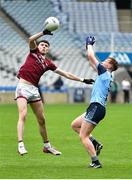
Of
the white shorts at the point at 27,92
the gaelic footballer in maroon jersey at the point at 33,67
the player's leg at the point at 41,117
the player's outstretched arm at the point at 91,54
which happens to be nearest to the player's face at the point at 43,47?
the gaelic footballer in maroon jersey at the point at 33,67

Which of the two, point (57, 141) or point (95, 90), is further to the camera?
point (57, 141)

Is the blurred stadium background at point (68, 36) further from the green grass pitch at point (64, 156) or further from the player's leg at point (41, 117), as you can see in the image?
the player's leg at point (41, 117)

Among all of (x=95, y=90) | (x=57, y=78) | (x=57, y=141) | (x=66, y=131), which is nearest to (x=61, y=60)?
(x=57, y=78)

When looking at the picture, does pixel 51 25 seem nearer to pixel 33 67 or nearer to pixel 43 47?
pixel 43 47

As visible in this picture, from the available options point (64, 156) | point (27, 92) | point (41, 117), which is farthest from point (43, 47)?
point (64, 156)

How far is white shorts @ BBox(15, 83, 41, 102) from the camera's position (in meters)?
13.6

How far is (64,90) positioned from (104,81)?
105 feet

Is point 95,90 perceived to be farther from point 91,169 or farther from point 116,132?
point 116,132

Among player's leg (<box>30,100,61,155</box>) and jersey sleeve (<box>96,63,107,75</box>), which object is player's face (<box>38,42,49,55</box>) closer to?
player's leg (<box>30,100,61,155</box>)

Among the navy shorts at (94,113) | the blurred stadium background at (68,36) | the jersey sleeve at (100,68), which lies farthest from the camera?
the blurred stadium background at (68,36)

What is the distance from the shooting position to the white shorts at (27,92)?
13.6 metres

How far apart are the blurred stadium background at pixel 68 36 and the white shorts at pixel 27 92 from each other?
28.1 meters

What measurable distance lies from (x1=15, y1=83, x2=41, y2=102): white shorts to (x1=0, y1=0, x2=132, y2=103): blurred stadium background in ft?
92.0

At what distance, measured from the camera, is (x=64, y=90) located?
43.6 metres
